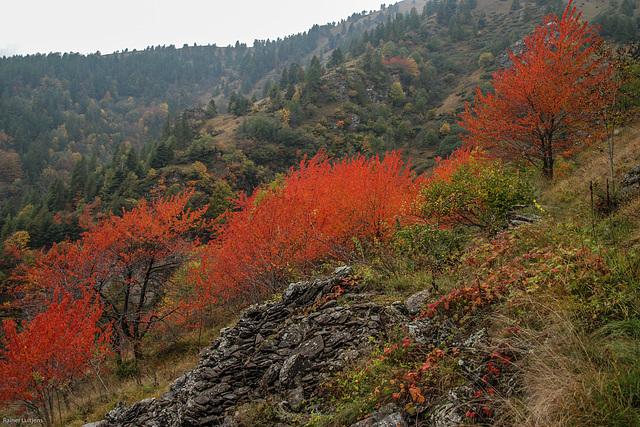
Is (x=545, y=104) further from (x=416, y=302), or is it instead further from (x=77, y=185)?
(x=77, y=185)

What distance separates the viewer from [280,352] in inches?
268

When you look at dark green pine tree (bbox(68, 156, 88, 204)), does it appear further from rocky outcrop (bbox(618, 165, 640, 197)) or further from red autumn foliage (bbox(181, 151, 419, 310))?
rocky outcrop (bbox(618, 165, 640, 197))

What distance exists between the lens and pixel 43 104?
526ft

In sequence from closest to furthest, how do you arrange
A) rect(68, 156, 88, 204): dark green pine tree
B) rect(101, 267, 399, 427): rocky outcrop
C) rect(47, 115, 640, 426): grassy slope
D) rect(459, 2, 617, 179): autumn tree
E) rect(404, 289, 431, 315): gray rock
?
rect(47, 115, 640, 426): grassy slope
rect(404, 289, 431, 315): gray rock
rect(101, 267, 399, 427): rocky outcrop
rect(459, 2, 617, 179): autumn tree
rect(68, 156, 88, 204): dark green pine tree

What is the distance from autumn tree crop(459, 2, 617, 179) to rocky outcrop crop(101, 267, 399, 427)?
416 inches

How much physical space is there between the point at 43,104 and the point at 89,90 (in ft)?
140

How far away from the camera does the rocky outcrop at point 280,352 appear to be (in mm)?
5930

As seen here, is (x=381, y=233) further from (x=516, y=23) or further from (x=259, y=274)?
(x=516, y=23)

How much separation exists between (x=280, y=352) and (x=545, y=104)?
1326 cm

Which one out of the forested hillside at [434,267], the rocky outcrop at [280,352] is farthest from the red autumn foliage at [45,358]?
the rocky outcrop at [280,352]

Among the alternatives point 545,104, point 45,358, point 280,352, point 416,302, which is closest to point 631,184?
point 416,302

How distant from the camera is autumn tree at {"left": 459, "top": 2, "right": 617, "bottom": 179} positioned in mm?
12266

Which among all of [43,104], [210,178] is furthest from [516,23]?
[43,104]

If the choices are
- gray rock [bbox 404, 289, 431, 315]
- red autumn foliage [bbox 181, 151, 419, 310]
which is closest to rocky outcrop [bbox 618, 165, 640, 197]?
gray rock [bbox 404, 289, 431, 315]
